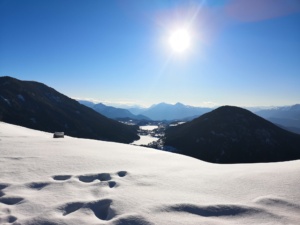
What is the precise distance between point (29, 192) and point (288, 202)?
751 centimetres

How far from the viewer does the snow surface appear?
5.67 metres

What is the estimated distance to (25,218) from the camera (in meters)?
5.59

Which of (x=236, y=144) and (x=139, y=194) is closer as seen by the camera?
(x=139, y=194)

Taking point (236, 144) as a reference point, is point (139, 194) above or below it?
below

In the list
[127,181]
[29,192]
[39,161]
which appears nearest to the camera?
[29,192]

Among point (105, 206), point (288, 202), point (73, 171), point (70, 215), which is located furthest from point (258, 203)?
point (73, 171)

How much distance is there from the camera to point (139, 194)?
23.2 feet

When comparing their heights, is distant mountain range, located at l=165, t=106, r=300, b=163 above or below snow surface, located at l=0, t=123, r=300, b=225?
above

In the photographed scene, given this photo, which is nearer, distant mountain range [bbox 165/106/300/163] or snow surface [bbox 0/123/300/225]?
snow surface [bbox 0/123/300/225]

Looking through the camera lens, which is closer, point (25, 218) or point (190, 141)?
point (25, 218)

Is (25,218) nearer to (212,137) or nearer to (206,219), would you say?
(206,219)

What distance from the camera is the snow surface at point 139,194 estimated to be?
5.67 meters

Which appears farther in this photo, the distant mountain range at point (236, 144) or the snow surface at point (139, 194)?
the distant mountain range at point (236, 144)

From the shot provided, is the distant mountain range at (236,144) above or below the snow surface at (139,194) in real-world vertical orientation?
above
